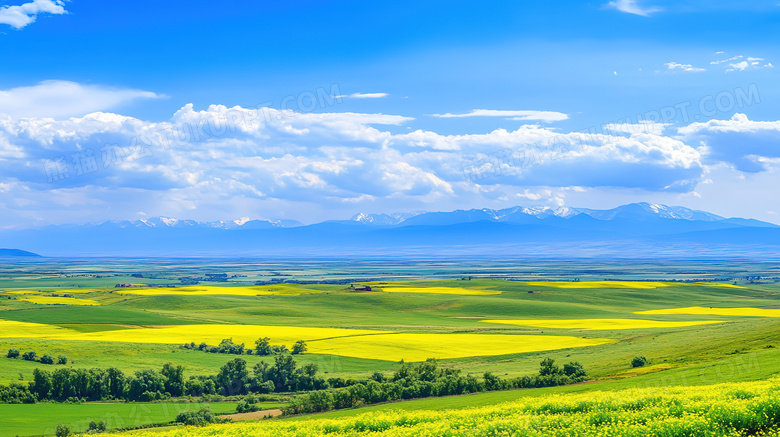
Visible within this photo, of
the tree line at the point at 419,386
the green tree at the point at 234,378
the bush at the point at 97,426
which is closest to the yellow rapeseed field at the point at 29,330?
the green tree at the point at 234,378

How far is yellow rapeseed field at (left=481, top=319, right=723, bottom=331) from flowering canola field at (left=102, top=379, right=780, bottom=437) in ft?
284

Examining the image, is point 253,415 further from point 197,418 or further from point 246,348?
point 246,348

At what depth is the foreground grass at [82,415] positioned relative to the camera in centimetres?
4372

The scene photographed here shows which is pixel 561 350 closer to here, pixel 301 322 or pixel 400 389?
pixel 400 389

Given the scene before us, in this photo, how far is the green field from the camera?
46.9m

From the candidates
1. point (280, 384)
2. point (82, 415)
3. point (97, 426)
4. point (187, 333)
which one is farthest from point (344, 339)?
point (97, 426)

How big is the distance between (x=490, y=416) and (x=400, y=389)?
3014cm

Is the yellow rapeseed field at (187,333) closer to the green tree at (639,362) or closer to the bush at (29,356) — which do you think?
the bush at (29,356)

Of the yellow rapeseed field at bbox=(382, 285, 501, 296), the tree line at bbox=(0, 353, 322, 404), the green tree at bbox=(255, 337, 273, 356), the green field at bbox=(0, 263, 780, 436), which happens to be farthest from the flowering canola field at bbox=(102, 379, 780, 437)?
the yellow rapeseed field at bbox=(382, 285, 501, 296)

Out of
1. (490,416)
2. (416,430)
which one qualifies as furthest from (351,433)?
(490,416)

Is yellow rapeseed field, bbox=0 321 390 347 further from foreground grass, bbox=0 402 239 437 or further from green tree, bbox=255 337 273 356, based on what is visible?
foreground grass, bbox=0 402 239 437

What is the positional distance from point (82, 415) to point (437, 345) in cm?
4727

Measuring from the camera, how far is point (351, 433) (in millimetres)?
21094

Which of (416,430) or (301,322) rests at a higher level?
(416,430)
